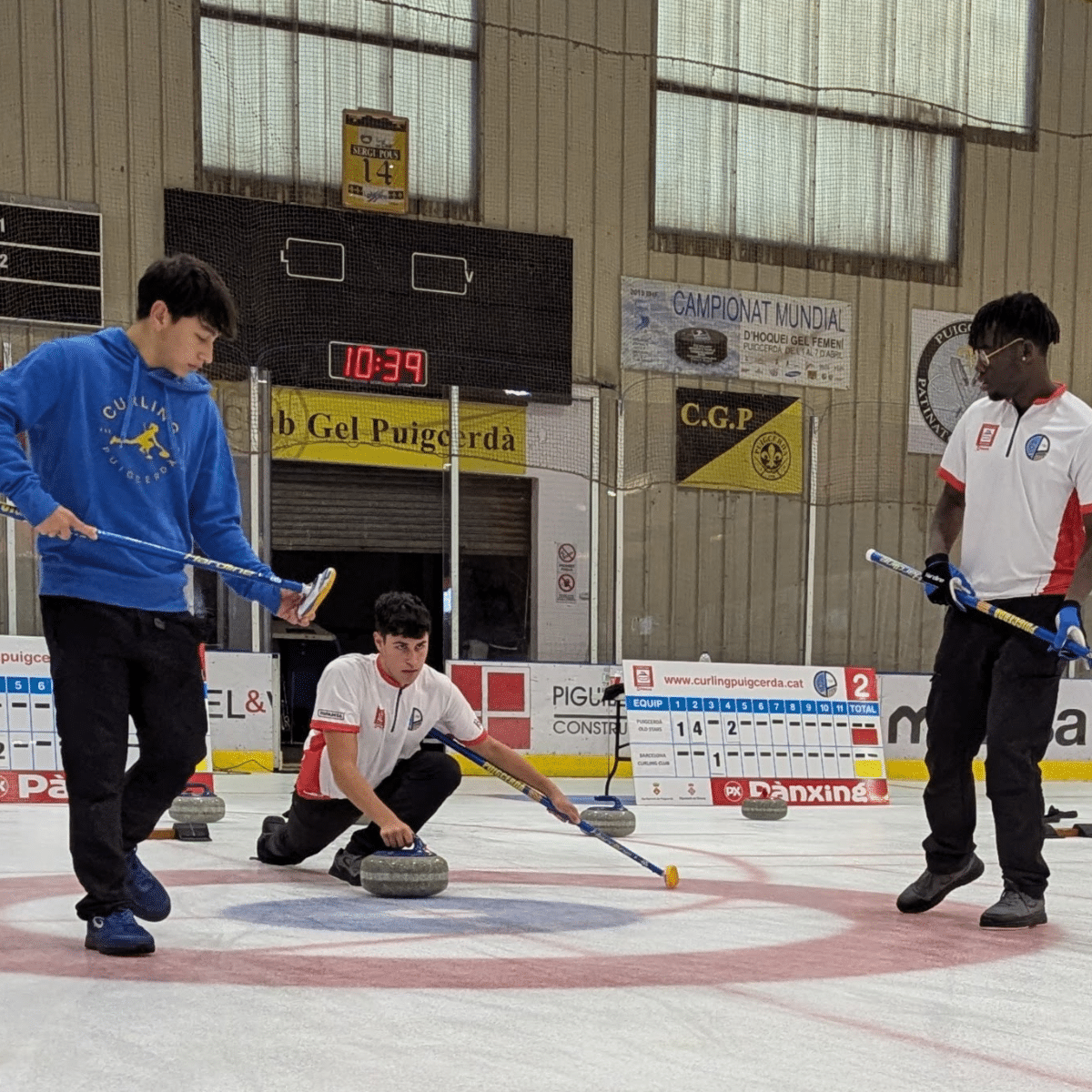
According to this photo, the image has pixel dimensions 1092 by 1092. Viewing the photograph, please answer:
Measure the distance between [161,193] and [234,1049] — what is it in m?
11.1

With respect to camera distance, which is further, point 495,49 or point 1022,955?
point 495,49

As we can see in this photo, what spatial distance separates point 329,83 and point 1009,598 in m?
10.2

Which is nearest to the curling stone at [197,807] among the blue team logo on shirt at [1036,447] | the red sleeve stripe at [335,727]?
the red sleeve stripe at [335,727]

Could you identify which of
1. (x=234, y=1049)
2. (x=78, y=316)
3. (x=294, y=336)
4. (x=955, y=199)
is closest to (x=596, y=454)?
(x=294, y=336)

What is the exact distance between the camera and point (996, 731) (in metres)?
4.14

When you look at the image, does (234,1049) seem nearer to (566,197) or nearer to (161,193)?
(161,193)

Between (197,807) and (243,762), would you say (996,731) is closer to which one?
(197,807)

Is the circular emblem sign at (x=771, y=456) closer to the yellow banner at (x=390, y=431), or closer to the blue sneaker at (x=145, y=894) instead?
the yellow banner at (x=390, y=431)

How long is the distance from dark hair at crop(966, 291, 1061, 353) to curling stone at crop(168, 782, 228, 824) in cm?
367

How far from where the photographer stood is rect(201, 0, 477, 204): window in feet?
42.4

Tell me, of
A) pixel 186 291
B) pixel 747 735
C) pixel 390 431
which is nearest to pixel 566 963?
pixel 186 291

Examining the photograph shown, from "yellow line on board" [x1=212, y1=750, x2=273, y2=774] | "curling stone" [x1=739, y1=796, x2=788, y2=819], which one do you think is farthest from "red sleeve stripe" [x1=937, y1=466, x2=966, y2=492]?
"yellow line on board" [x1=212, y1=750, x2=273, y2=774]

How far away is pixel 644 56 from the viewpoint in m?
14.3

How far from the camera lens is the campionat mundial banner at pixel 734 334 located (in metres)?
14.4
